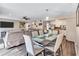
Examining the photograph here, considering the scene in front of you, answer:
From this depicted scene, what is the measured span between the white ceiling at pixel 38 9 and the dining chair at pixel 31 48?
0.30m

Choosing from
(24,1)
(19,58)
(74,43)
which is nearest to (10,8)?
(24,1)

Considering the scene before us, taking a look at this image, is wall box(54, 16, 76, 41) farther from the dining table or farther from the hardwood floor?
the hardwood floor

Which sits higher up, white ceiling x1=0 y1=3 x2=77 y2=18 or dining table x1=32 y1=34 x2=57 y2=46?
white ceiling x1=0 y1=3 x2=77 y2=18

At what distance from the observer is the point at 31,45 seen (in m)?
1.39

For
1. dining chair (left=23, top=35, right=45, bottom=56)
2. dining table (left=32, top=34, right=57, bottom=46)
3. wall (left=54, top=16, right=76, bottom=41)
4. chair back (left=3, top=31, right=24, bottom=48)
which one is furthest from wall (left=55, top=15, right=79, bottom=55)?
chair back (left=3, top=31, right=24, bottom=48)

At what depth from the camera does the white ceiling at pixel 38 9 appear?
1.37 meters

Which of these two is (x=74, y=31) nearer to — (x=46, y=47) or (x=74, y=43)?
(x=74, y=43)

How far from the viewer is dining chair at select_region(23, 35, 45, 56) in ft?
4.55

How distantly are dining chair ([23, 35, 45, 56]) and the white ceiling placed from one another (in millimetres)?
297

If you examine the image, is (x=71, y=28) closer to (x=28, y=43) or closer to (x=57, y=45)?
(x=57, y=45)

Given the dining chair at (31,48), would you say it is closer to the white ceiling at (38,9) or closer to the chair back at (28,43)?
the chair back at (28,43)

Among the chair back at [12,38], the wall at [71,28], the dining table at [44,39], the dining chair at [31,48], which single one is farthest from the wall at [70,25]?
the chair back at [12,38]

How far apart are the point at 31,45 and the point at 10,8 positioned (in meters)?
0.54

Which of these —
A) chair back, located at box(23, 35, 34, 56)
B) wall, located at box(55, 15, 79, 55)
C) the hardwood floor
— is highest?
wall, located at box(55, 15, 79, 55)
